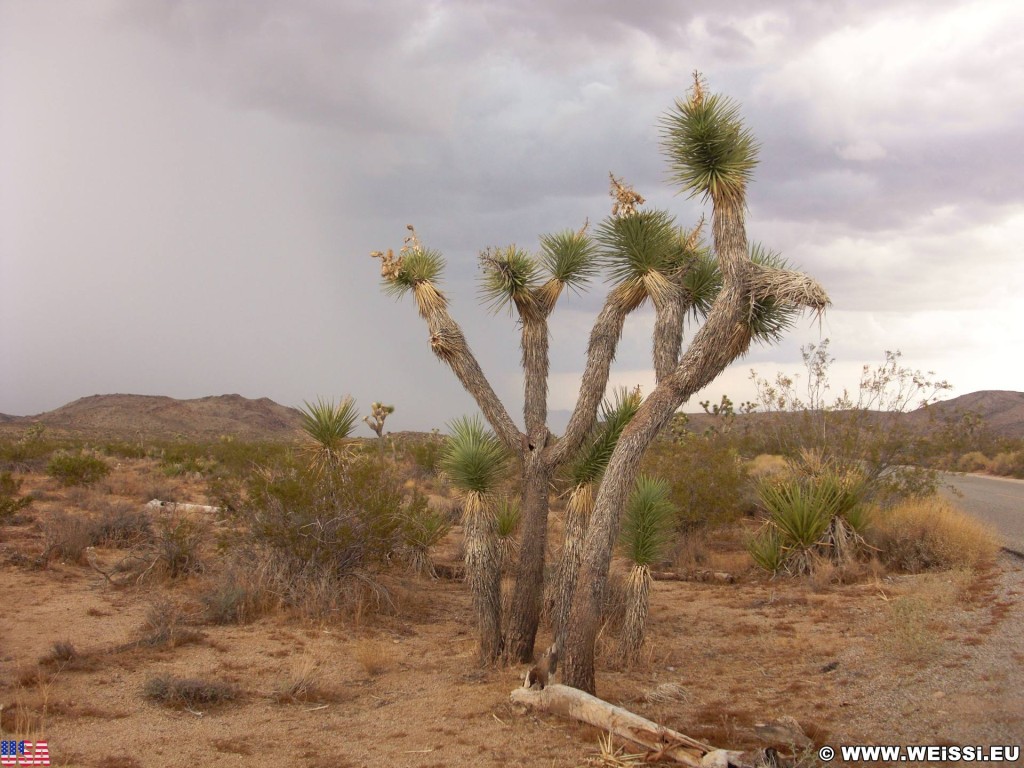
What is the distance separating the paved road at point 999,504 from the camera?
16219 mm

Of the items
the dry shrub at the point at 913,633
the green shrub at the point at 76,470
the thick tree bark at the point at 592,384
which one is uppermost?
the thick tree bark at the point at 592,384

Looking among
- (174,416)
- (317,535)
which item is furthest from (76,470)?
(174,416)

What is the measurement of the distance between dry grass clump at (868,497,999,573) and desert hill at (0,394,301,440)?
72.4 m

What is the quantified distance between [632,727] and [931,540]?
33.0ft

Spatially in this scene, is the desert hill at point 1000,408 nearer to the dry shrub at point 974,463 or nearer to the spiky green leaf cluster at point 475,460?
the dry shrub at point 974,463

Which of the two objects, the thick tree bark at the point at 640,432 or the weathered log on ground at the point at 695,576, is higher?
the thick tree bark at the point at 640,432

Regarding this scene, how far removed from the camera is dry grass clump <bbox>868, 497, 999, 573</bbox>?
1330 centimetres

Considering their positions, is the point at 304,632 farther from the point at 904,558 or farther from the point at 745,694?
the point at 904,558

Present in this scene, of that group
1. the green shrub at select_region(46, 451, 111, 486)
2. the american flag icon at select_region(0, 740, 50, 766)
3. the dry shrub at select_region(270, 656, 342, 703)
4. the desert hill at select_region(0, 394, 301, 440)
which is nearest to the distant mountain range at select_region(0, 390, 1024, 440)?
the desert hill at select_region(0, 394, 301, 440)

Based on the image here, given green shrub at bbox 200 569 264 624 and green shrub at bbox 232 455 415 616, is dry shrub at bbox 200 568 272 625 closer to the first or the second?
green shrub at bbox 200 569 264 624

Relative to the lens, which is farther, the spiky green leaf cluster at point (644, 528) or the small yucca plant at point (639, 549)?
the spiky green leaf cluster at point (644, 528)

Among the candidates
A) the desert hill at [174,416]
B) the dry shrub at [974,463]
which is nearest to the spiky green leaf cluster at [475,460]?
the dry shrub at [974,463]

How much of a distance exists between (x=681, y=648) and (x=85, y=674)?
705cm

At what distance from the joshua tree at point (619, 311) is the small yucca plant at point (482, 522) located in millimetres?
226
